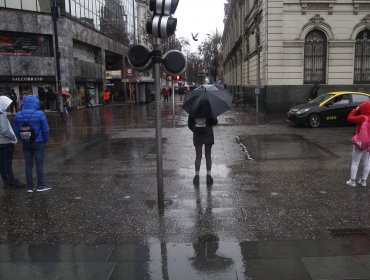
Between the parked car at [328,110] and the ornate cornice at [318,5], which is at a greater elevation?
the ornate cornice at [318,5]

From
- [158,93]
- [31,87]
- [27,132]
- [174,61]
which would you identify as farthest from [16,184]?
[31,87]

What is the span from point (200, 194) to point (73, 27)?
28.2 meters

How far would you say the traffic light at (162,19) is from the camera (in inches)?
229

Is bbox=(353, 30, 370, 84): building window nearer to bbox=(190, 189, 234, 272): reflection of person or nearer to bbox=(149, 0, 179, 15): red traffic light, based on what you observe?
bbox=(149, 0, 179, 15): red traffic light

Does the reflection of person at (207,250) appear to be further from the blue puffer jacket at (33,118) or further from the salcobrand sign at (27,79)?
the salcobrand sign at (27,79)

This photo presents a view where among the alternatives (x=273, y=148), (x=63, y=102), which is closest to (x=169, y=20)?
(x=273, y=148)

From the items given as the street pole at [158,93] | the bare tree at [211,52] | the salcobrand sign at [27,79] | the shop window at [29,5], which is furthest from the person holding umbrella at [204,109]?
the bare tree at [211,52]

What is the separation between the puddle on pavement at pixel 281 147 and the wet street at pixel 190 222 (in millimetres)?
144

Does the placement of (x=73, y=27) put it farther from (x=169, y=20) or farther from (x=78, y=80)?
(x=169, y=20)

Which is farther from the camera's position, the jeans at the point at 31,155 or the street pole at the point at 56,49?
the street pole at the point at 56,49

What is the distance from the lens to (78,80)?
32.8 meters

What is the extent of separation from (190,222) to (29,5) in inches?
1081

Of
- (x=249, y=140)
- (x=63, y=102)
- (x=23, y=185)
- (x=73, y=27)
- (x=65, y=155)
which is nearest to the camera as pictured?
(x=23, y=185)

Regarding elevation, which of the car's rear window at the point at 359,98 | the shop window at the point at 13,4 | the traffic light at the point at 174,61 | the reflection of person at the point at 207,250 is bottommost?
the reflection of person at the point at 207,250
